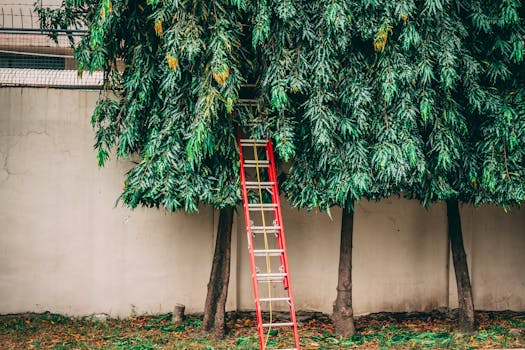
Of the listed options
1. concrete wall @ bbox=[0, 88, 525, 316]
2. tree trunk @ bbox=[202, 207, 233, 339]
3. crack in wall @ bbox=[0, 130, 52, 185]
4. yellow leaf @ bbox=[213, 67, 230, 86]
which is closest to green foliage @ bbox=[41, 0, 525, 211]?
yellow leaf @ bbox=[213, 67, 230, 86]

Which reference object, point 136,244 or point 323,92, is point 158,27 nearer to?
point 323,92

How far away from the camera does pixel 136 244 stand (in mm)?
9148

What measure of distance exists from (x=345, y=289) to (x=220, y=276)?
5.44 ft

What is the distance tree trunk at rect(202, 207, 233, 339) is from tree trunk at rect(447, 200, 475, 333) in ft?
9.89

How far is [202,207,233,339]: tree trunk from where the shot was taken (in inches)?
330

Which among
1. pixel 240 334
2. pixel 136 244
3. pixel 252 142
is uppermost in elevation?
pixel 252 142

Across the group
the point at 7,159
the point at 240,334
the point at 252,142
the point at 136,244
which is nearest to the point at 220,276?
the point at 240,334

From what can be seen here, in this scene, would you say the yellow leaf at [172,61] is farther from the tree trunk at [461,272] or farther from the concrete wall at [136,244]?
the tree trunk at [461,272]

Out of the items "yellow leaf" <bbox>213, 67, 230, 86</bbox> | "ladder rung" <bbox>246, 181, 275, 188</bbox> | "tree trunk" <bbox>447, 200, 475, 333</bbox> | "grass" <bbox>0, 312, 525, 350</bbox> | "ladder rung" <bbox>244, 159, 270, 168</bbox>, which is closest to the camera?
"yellow leaf" <bbox>213, 67, 230, 86</bbox>

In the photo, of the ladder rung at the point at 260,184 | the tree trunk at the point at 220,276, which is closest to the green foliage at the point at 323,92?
the ladder rung at the point at 260,184

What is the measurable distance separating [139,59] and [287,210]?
128 inches

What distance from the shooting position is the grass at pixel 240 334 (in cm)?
799

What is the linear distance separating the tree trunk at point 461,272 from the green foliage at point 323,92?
3.37ft

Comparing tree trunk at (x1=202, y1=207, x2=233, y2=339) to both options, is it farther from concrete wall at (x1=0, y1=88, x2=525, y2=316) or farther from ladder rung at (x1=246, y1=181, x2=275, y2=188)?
concrete wall at (x1=0, y1=88, x2=525, y2=316)
